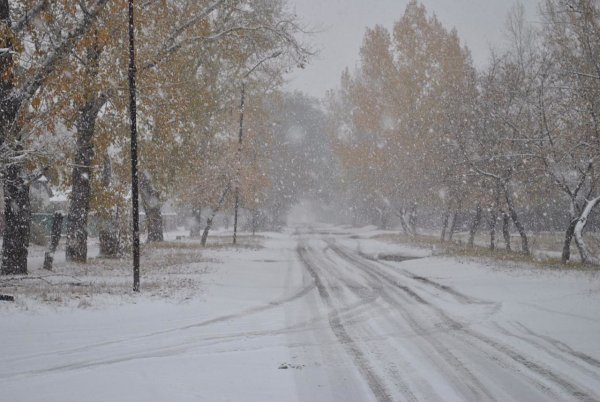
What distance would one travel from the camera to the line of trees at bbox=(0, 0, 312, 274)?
10.3m

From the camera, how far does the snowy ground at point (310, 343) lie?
5.70 m

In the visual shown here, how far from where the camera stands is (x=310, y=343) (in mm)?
7703

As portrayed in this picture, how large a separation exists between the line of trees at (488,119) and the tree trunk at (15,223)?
17660mm

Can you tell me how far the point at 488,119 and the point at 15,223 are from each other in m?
21.1

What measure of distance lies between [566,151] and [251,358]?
15808mm

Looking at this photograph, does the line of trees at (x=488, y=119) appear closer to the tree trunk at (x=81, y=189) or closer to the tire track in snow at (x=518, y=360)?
the tire track in snow at (x=518, y=360)

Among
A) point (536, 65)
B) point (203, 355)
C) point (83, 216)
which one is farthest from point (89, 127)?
point (536, 65)

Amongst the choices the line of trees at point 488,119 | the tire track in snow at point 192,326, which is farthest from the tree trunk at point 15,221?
the line of trees at point 488,119

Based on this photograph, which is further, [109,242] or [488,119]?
[488,119]

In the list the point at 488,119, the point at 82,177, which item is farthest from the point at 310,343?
the point at 488,119

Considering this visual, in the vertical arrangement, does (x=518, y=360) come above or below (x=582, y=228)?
below

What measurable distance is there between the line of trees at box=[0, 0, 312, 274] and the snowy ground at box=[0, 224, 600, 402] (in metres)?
3.28

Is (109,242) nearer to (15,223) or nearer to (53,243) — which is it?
(53,243)

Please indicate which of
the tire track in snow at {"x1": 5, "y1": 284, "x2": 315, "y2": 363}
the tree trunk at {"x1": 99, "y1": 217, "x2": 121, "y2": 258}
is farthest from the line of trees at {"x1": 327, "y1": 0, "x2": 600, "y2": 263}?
the tree trunk at {"x1": 99, "y1": 217, "x2": 121, "y2": 258}
